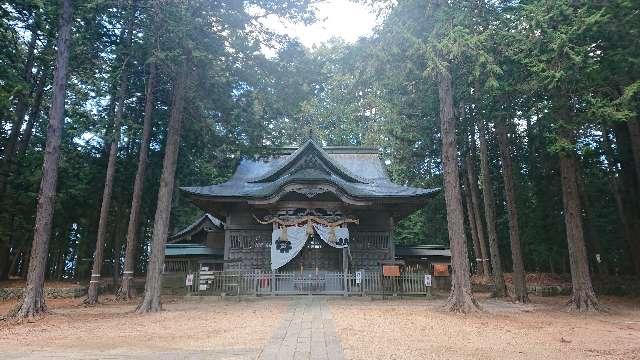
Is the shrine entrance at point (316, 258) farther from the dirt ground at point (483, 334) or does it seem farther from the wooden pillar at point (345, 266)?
the dirt ground at point (483, 334)

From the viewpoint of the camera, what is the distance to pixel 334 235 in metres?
18.6

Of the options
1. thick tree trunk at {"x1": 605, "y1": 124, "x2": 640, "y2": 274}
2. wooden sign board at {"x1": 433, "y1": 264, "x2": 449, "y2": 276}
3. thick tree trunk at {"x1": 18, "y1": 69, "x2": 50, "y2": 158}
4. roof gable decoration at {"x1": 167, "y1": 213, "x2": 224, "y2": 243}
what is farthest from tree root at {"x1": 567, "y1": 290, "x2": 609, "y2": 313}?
thick tree trunk at {"x1": 18, "y1": 69, "x2": 50, "y2": 158}

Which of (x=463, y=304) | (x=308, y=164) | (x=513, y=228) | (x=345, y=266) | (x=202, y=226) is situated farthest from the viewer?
(x=202, y=226)

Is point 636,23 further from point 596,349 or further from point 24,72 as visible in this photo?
point 24,72

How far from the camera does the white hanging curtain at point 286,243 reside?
18359mm

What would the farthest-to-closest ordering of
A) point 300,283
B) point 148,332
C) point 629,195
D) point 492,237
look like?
1. point 629,195
2. point 492,237
3. point 300,283
4. point 148,332

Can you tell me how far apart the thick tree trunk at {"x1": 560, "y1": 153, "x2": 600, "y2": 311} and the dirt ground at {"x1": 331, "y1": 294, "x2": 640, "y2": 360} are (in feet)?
2.03

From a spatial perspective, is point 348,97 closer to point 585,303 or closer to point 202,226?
point 585,303

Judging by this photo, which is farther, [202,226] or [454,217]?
[202,226]

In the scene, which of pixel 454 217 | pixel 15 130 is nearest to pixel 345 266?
pixel 454 217

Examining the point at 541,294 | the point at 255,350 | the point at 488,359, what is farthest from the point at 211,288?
the point at 541,294

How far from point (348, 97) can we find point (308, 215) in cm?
588

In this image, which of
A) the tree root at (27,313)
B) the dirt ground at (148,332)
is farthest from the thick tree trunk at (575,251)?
the tree root at (27,313)

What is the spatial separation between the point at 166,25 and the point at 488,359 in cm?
1253
